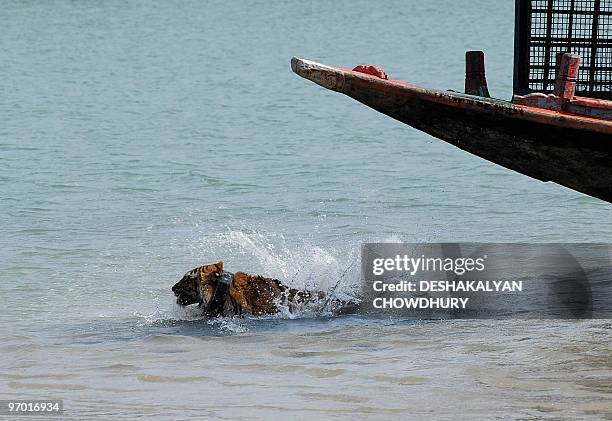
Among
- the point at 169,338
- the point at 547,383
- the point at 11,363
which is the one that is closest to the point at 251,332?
the point at 169,338

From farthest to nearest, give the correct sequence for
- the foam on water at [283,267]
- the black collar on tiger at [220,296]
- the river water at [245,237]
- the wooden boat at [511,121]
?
1. the foam on water at [283,267]
2. the black collar on tiger at [220,296]
3. the wooden boat at [511,121]
4. the river water at [245,237]

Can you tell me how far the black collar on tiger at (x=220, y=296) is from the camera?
294 inches

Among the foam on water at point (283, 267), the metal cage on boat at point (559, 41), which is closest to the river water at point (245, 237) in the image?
the foam on water at point (283, 267)

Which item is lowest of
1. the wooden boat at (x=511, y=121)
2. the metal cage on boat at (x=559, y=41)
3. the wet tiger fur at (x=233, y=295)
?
the wet tiger fur at (x=233, y=295)

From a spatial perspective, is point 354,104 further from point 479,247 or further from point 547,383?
point 547,383

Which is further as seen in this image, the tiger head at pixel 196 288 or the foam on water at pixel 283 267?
the foam on water at pixel 283 267

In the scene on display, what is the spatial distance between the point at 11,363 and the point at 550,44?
3.63 m

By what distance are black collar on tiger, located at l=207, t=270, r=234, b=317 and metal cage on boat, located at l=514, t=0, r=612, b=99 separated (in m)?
2.06

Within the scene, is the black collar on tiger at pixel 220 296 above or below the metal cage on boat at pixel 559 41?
below

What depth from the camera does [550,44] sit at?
7.54m

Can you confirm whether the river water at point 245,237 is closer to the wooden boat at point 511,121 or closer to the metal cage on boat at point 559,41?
the wooden boat at point 511,121

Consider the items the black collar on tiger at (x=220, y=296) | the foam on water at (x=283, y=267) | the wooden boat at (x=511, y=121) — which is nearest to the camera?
the wooden boat at (x=511, y=121)

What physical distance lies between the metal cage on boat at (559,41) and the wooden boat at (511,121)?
1.99 ft

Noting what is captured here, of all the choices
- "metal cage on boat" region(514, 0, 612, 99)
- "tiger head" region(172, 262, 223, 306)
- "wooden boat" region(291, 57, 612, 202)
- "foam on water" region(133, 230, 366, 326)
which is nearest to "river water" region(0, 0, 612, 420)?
"foam on water" region(133, 230, 366, 326)
